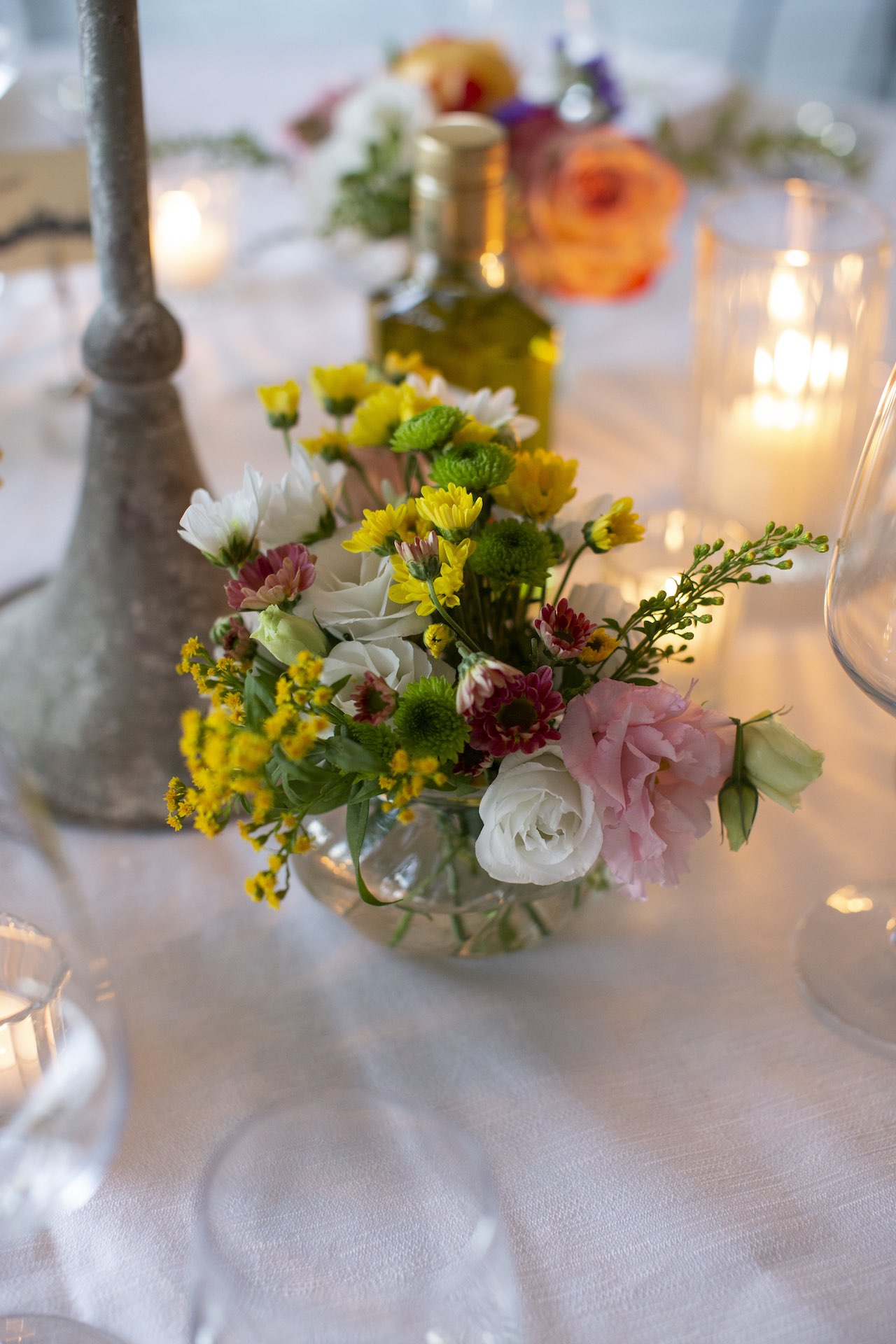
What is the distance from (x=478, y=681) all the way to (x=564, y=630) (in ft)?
0.15

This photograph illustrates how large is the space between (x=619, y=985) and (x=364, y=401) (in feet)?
0.90

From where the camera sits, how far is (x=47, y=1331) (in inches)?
15.5

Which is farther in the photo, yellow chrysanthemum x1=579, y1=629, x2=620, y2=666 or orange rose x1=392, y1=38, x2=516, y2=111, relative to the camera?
orange rose x1=392, y1=38, x2=516, y2=111

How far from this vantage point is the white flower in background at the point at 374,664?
1.37ft

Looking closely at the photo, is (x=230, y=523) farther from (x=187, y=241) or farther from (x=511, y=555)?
(x=187, y=241)

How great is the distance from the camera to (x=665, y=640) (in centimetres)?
65

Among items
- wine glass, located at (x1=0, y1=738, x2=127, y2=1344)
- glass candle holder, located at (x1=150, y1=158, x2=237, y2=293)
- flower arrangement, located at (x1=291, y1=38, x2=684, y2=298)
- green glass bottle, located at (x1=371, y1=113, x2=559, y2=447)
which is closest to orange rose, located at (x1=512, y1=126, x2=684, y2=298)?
flower arrangement, located at (x1=291, y1=38, x2=684, y2=298)

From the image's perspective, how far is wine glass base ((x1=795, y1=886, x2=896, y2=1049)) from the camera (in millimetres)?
510

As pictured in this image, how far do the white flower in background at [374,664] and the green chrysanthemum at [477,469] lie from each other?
0.06 meters

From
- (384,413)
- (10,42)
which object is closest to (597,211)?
(384,413)

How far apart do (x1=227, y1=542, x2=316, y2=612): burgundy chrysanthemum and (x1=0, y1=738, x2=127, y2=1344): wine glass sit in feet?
0.32

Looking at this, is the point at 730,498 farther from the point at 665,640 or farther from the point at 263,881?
the point at 263,881

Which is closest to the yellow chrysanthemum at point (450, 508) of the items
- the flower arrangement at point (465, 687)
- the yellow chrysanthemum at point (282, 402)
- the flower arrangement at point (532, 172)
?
the flower arrangement at point (465, 687)

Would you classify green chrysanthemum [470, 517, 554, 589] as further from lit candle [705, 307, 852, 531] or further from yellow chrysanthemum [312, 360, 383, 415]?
lit candle [705, 307, 852, 531]
